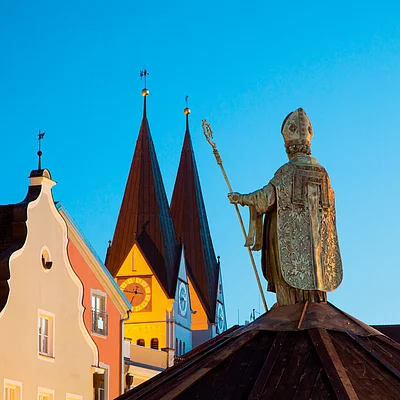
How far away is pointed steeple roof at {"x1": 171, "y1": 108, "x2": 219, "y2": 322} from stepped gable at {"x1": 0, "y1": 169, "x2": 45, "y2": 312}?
70.8 metres

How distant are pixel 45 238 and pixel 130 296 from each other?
64095mm

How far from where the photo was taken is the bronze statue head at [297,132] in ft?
57.3

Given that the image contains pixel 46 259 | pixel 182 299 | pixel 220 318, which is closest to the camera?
pixel 46 259

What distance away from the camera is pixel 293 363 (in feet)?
51.6

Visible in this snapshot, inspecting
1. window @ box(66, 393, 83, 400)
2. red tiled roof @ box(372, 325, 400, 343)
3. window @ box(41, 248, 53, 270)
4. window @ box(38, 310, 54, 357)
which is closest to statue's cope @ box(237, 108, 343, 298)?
window @ box(38, 310, 54, 357)

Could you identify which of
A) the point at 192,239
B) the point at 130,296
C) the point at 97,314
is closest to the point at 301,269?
the point at 97,314

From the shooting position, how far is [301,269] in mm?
16875

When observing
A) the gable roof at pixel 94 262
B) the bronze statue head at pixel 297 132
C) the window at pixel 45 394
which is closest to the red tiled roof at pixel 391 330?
the gable roof at pixel 94 262

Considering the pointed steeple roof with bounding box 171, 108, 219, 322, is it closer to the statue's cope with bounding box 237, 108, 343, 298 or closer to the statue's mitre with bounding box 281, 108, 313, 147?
the statue's mitre with bounding box 281, 108, 313, 147

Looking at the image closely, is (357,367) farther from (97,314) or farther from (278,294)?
(97,314)

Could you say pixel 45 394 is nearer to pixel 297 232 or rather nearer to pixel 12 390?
pixel 12 390

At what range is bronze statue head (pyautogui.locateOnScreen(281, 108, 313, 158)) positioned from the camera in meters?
17.5

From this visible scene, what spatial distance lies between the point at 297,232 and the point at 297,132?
1.33m

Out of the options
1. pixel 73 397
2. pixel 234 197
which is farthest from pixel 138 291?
pixel 234 197
